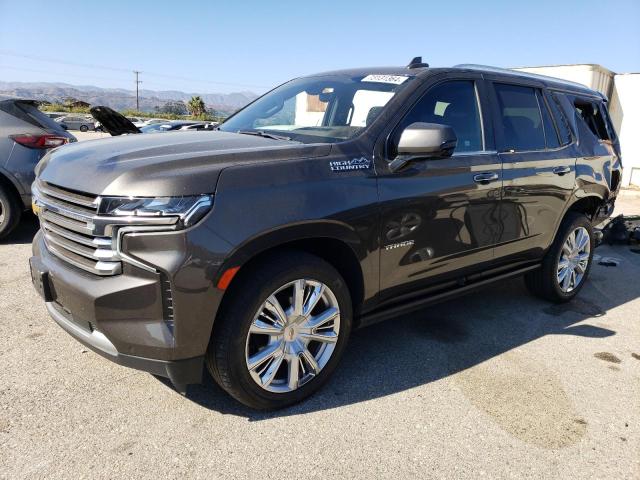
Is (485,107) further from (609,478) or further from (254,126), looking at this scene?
(609,478)

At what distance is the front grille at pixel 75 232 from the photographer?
7.53 feet

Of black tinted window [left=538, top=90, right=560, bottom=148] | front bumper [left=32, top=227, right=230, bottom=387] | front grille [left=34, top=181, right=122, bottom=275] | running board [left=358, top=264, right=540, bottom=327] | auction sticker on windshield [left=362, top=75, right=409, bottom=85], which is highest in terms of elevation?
auction sticker on windshield [left=362, top=75, right=409, bottom=85]

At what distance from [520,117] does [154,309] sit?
10.5 feet

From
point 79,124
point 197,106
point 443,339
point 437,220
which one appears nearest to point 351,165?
point 437,220

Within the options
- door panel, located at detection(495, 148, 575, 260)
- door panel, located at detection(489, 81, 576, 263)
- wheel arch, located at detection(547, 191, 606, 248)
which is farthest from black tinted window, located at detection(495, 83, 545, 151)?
wheel arch, located at detection(547, 191, 606, 248)

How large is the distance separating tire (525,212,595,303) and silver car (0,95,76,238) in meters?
5.33

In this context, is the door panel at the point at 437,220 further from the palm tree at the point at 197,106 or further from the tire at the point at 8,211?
the palm tree at the point at 197,106

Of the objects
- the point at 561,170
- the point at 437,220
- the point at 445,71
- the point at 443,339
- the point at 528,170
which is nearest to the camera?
the point at 437,220

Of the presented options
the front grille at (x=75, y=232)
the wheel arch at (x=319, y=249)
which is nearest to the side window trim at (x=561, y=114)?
the wheel arch at (x=319, y=249)

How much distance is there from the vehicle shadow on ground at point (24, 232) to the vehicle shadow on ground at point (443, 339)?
4.12 metres

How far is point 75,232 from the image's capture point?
247 centimetres

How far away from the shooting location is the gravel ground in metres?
2.36

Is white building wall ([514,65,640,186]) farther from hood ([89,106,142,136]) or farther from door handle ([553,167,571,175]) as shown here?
hood ([89,106,142,136])

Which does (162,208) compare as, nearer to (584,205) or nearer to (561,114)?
(561,114)
